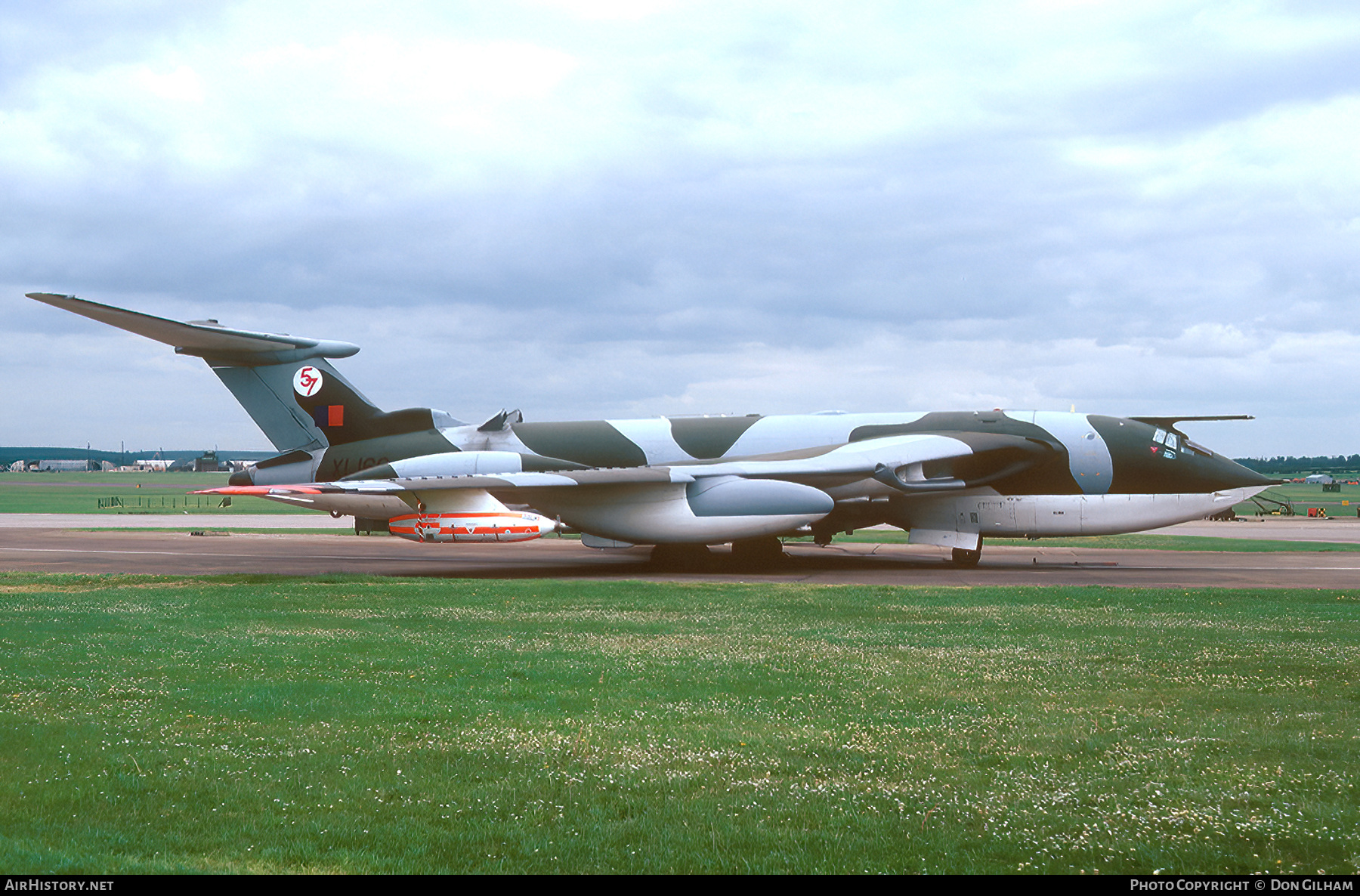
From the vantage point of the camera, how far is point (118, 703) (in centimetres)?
769

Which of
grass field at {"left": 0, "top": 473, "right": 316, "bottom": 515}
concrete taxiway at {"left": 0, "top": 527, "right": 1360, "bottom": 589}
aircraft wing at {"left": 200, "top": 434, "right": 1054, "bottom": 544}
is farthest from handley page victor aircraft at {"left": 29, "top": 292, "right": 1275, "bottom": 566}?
grass field at {"left": 0, "top": 473, "right": 316, "bottom": 515}

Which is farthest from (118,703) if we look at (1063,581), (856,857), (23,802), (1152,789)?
(1063,581)

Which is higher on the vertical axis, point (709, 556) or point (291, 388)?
point (291, 388)

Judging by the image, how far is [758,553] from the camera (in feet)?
82.8

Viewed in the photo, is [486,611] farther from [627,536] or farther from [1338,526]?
[1338,526]

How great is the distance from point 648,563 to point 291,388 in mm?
9505

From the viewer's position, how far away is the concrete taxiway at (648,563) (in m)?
21.0

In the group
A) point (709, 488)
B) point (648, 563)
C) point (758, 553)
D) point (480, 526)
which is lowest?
point (648, 563)

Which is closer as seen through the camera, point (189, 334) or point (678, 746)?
point (678, 746)

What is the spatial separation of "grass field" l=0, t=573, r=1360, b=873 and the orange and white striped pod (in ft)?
26.9

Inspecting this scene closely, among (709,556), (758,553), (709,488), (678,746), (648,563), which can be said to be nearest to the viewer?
(678,746)

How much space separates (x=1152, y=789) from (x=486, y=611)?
9908 millimetres

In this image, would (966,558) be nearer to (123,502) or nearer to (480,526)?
(480,526)

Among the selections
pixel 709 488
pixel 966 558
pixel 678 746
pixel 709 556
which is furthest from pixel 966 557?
pixel 678 746
